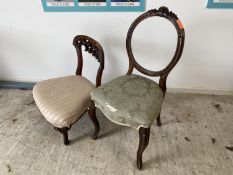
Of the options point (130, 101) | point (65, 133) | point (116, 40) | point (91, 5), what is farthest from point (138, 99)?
point (91, 5)

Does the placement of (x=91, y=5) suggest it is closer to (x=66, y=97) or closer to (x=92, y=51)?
(x=92, y=51)

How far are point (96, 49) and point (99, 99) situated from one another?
390 millimetres

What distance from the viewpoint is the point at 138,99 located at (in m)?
1.25

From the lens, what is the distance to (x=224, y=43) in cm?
171

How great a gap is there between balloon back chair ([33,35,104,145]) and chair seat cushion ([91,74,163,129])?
0.14 metres

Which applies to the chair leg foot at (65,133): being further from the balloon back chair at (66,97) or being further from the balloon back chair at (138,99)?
the balloon back chair at (138,99)

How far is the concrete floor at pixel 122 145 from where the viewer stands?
54.5 inches

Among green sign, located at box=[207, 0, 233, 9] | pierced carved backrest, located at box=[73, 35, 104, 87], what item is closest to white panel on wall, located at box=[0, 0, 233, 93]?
green sign, located at box=[207, 0, 233, 9]

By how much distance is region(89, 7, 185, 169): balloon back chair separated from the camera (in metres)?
1.18

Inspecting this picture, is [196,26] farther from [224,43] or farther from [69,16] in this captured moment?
[69,16]

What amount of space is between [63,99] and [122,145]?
55 cm

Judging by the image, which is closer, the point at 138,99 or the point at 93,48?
the point at 138,99

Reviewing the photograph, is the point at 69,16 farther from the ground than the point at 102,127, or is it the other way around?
the point at 69,16

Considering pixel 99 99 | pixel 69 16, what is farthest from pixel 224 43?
pixel 69 16
